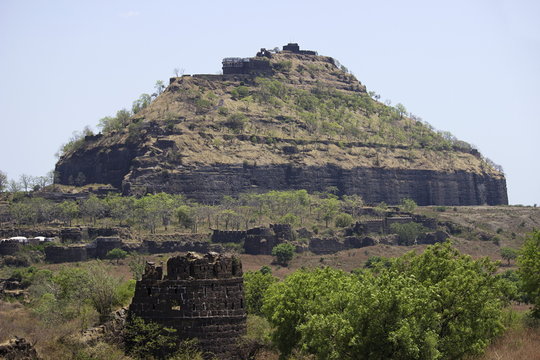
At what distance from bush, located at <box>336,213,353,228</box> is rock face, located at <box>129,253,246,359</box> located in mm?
Answer: 117284

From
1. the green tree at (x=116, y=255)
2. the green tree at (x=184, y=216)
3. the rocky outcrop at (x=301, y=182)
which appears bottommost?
the green tree at (x=116, y=255)

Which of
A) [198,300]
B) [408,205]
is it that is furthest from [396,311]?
[408,205]

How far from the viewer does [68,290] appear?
188 feet

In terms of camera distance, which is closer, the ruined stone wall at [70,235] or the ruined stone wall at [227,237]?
the ruined stone wall at [70,235]

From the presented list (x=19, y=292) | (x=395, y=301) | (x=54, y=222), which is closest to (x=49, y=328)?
(x=395, y=301)

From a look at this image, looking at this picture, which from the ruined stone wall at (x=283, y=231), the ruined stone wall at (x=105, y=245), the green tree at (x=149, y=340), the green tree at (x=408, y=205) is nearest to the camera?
the green tree at (x=149, y=340)

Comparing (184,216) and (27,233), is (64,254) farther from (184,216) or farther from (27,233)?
(184,216)

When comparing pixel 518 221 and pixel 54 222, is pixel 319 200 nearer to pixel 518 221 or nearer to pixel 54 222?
pixel 518 221

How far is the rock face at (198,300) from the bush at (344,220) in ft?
385

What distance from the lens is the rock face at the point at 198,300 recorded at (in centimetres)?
3781

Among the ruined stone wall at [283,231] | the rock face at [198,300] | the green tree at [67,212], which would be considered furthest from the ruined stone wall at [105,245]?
the rock face at [198,300]

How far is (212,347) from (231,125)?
155279 millimetres

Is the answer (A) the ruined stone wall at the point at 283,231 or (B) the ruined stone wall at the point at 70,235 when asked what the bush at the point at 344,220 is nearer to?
(A) the ruined stone wall at the point at 283,231

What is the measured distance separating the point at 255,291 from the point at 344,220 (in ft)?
294
